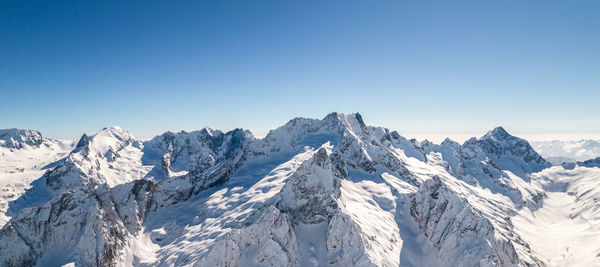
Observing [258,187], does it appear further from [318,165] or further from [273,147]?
[273,147]

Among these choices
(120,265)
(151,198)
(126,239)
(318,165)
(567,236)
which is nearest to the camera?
(120,265)

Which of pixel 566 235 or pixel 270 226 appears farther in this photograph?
pixel 566 235

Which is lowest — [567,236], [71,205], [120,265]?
[567,236]

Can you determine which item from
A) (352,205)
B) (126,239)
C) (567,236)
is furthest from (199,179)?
(567,236)

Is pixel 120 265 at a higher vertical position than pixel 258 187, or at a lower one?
lower

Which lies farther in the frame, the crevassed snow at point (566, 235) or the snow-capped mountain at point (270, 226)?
the crevassed snow at point (566, 235)

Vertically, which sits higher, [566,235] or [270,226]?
[270,226]

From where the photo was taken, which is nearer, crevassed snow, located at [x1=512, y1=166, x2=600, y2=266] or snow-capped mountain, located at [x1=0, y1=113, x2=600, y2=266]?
snow-capped mountain, located at [x1=0, y1=113, x2=600, y2=266]

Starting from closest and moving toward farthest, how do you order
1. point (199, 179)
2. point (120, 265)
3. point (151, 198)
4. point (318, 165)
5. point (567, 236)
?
point (120, 265) < point (318, 165) < point (151, 198) < point (199, 179) < point (567, 236)

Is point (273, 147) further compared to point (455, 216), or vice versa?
point (273, 147)

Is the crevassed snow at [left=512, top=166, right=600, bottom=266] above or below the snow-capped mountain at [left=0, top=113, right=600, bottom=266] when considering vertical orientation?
below

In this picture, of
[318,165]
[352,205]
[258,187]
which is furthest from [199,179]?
[352,205]
